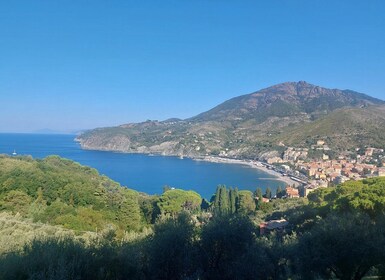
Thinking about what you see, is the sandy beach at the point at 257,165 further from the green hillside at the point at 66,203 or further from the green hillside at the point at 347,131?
the green hillside at the point at 66,203

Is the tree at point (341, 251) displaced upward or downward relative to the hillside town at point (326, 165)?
upward

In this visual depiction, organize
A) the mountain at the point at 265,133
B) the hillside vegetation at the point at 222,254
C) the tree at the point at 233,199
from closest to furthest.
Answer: the hillside vegetation at the point at 222,254 → the tree at the point at 233,199 → the mountain at the point at 265,133

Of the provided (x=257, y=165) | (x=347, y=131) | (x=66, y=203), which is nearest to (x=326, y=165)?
(x=257, y=165)

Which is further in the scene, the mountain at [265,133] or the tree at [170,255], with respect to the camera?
the mountain at [265,133]

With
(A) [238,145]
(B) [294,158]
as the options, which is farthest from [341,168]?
(A) [238,145]

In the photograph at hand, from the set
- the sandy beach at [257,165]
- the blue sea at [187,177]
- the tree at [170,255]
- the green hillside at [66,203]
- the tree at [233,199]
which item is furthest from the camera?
the sandy beach at [257,165]

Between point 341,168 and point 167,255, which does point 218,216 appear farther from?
point 341,168

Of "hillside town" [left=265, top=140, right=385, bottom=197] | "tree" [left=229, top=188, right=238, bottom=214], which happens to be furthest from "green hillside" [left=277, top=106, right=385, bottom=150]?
"tree" [left=229, top=188, right=238, bottom=214]

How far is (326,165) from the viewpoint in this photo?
8694 cm

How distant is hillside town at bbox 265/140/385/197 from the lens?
224 ft

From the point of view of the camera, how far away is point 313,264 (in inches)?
332

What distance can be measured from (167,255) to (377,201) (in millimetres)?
13015

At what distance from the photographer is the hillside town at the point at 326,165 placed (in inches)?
2692

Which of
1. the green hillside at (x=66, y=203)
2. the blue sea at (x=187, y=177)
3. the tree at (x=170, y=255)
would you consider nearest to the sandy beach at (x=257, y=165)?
the blue sea at (x=187, y=177)
